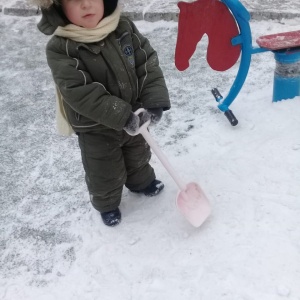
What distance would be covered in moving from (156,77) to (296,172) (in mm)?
856

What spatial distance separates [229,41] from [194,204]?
0.94 m

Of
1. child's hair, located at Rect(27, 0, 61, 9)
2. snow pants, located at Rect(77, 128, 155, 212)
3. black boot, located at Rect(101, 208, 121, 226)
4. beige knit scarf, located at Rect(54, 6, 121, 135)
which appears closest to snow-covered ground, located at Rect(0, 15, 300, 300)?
black boot, located at Rect(101, 208, 121, 226)

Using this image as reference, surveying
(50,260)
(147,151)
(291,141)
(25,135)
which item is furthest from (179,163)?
(25,135)

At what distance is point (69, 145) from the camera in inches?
111

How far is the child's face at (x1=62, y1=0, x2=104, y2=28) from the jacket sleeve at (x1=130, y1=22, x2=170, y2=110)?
0.73 feet

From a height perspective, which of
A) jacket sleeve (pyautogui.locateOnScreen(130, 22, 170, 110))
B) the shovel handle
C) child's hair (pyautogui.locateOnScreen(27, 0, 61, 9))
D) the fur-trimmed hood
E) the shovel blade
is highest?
child's hair (pyautogui.locateOnScreen(27, 0, 61, 9))

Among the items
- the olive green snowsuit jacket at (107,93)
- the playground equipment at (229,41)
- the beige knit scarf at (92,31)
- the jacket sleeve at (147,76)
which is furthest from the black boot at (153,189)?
the beige knit scarf at (92,31)

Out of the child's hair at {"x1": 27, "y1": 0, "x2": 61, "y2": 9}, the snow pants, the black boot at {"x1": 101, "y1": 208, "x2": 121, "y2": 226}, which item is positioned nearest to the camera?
the child's hair at {"x1": 27, "y1": 0, "x2": 61, "y2": 9}

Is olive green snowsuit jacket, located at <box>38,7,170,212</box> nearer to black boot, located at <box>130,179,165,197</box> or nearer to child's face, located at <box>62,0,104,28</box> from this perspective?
child's face, located at <box>62,0,104,28</box>

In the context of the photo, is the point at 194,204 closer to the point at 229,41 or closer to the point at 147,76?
the point at 147,76

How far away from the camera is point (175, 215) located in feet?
7.23

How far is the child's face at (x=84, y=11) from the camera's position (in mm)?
1697

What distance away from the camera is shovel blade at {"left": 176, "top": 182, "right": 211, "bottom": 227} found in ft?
6.74

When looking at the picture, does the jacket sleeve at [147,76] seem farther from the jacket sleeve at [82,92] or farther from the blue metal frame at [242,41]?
the blue metal frame at [242,41]
